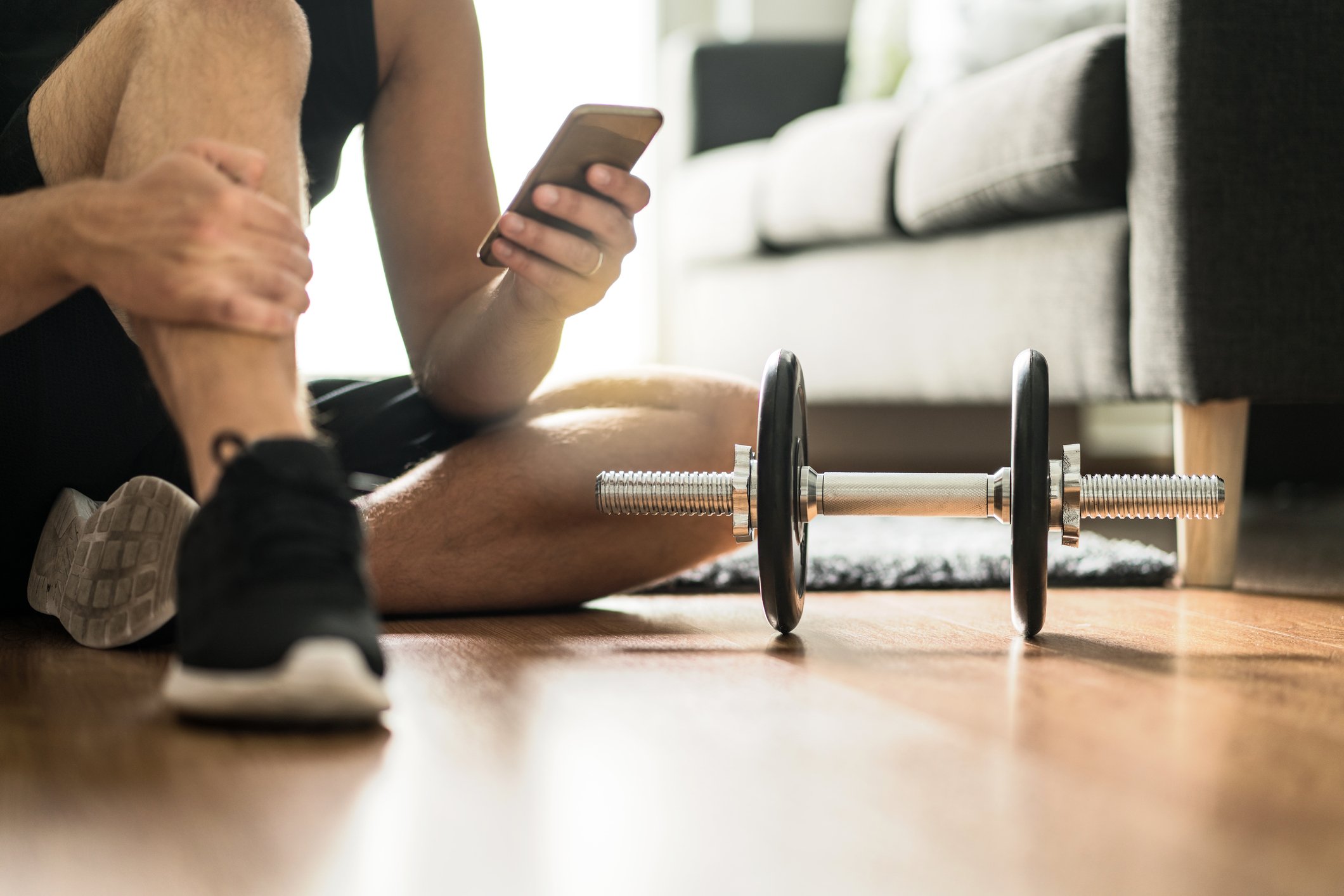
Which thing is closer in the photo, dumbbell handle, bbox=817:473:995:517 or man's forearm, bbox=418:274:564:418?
dumbbell handle, bbox=817:473:995:517

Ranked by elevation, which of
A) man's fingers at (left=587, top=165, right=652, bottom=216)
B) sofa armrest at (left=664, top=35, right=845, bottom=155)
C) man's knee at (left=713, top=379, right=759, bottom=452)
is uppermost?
sofa armrest at (left=664, top=35, right=845, bottom=155)

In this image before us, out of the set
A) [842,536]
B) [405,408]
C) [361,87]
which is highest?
[361,87]

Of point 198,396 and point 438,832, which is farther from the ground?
point 198,396

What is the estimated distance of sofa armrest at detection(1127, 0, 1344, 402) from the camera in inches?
40.4

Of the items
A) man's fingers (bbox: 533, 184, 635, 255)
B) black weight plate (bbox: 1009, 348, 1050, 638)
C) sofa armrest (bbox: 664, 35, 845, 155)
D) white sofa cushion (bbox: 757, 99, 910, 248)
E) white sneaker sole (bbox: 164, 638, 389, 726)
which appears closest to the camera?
white sneaker sole (bbox: 164, 638, 389, 726)

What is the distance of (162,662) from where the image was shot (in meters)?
0.68

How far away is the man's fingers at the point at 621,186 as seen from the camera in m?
0.79

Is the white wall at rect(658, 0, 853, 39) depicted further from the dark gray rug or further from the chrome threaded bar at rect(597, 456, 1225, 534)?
the chrome threaded bar at rect(597, 456, 1225, 534)

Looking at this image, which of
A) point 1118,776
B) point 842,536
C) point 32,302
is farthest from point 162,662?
point 842,536

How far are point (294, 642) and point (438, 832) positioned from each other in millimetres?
106

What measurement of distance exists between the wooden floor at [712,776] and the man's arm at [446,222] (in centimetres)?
25

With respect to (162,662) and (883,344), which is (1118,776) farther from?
(883,344)

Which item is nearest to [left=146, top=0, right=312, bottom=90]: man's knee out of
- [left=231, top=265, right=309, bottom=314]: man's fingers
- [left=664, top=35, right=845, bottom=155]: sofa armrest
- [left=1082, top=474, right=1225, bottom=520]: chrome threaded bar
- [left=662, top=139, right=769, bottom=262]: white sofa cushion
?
[left=231, top=265, right=309, bottom=314]: man's fingers

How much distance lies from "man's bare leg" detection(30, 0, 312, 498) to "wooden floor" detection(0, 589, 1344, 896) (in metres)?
0.14
